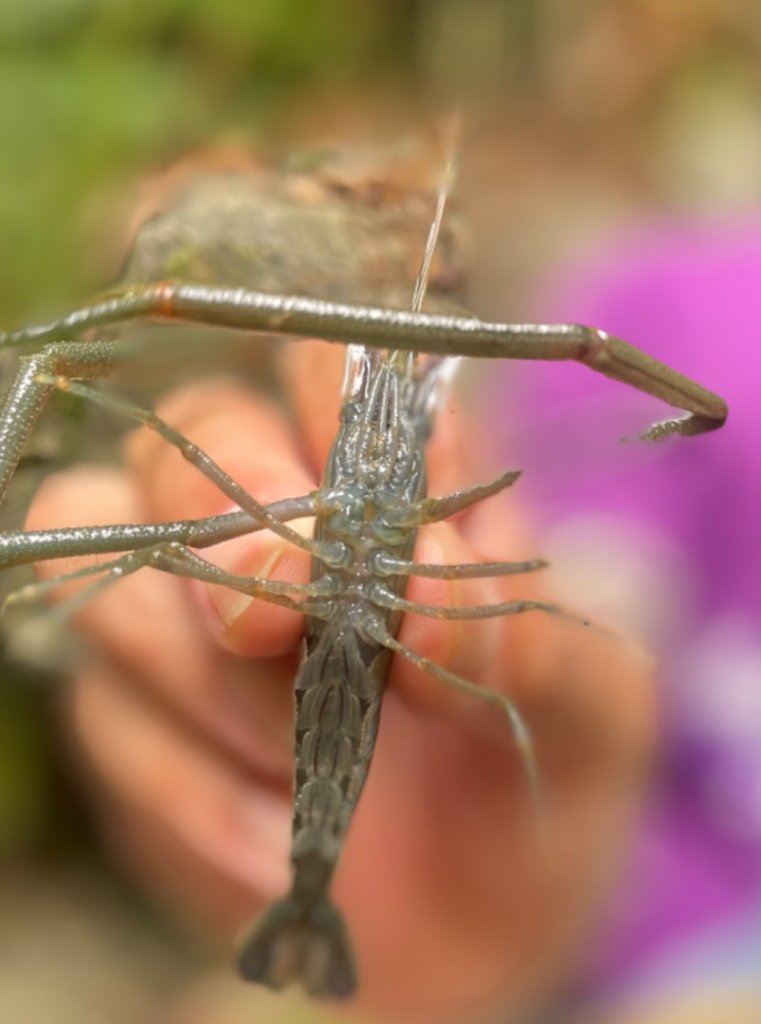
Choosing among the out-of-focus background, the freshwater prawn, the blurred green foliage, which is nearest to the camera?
the freshwater prawn

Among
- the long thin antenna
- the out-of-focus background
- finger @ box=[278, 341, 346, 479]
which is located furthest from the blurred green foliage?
finger @ box=[278, 341, 346, 479]

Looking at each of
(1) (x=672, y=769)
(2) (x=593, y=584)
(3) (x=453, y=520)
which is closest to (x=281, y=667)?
(3) (x=453, y=520)

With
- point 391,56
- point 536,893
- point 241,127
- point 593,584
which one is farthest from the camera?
point 391,56

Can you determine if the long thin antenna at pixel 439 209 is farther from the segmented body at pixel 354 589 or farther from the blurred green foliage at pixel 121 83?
the blurred green foliage at pixel 121 83

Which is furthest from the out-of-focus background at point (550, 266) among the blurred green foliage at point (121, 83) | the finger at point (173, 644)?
the finger at point (173, 644)

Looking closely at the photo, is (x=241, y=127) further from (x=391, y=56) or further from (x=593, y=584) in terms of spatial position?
(x=593, y=584)

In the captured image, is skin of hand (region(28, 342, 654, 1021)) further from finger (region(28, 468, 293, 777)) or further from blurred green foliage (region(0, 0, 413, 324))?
blurred green foliage (region(0, 0, 413, 324))
